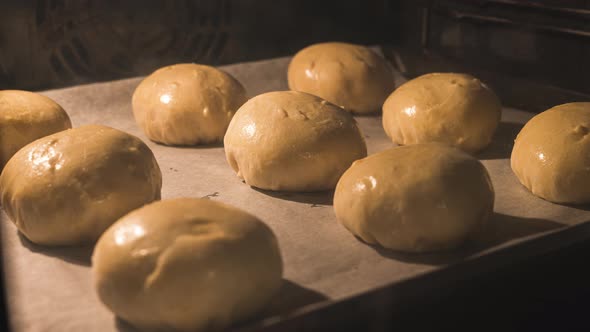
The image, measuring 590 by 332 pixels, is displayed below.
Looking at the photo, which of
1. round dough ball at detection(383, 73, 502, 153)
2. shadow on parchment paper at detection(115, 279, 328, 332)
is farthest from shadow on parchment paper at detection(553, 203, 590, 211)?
shadow on parchment paper at detection(115, 279, 328, 332)

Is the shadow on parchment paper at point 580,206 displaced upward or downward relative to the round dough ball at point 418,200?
downward

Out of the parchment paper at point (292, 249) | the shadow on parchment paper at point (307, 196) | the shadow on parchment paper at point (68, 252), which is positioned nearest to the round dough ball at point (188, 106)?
the parchment paper at point (292, 249)

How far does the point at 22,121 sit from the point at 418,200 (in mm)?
1144

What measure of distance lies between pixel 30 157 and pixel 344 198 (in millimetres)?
708

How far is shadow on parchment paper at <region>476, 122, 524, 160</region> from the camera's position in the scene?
6.89 feet

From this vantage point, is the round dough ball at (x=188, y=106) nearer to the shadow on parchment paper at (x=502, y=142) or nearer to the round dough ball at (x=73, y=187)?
the round dough ball at (x=73, y=187)

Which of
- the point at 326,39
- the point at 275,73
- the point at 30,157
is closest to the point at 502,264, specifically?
the point at 30,157

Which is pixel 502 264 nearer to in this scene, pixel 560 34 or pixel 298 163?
pixel 298 163

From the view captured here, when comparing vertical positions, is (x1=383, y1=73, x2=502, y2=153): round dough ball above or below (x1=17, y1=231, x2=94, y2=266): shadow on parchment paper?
above

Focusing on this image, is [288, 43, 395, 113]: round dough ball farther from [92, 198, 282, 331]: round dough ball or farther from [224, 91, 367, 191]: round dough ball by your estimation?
[92, 198, 282, 331]: round dough ball

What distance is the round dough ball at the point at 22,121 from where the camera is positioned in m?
2.01

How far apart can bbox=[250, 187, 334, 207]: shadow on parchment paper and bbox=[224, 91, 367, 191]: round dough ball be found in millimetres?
14

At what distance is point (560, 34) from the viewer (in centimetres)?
219

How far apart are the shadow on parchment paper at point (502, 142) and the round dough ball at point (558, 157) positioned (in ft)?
0.71
